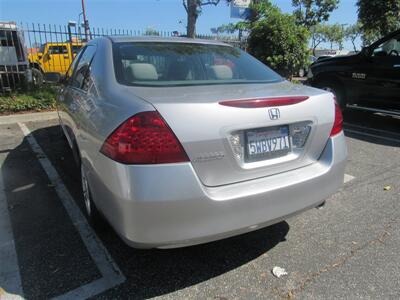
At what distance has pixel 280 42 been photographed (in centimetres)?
977

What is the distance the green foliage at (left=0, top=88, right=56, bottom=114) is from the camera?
771 centimetres

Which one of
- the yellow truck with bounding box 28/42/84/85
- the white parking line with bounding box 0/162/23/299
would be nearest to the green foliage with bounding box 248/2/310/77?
the white parking line with bounding box 0/162/23/299

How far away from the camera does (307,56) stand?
10352mm

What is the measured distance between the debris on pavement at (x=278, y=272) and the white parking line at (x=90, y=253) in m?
1.05

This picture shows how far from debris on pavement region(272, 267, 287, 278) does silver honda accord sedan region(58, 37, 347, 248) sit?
0.44 meters

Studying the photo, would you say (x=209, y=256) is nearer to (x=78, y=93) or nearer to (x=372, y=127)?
(x=78, y=93)

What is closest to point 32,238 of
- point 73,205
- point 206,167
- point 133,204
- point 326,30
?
point 73,205

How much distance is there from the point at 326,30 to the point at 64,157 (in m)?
54.4

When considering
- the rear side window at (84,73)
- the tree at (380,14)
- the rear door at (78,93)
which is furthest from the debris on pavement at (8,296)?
the tree at (380,14)

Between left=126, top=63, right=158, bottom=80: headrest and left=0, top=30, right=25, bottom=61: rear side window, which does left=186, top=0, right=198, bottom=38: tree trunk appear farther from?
left=126, top=63, right=158, bottom=80: headrest

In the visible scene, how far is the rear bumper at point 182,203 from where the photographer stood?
74.2 inches

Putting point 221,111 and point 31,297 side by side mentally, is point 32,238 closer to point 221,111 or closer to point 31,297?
point 31,297

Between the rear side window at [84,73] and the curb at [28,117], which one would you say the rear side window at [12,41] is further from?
the rear side window at [84,73]

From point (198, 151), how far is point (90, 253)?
134cm
